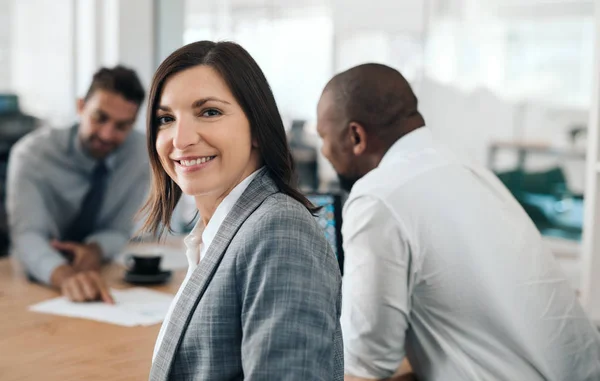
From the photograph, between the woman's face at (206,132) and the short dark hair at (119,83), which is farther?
the short dark hair at (119,83)

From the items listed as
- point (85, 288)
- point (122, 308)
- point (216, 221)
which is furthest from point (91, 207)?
point (216, 221)

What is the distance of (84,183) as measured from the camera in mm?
2748

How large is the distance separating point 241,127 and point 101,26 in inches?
110

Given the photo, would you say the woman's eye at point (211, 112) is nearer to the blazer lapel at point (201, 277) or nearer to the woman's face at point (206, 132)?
the woman's face at point (206, 132)

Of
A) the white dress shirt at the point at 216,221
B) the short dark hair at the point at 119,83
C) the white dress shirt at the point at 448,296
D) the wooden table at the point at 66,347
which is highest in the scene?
the short dark hair at the point at 119,83

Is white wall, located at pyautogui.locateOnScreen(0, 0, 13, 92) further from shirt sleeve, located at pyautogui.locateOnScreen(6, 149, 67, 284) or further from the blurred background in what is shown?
shirt sleeve, located at pyautogui.locateOnScreen(6, 149, 67, 284)

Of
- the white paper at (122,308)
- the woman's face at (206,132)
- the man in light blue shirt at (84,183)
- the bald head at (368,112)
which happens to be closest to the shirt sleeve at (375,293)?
the bald head at (368,112)

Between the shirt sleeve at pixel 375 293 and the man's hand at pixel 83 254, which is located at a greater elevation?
the shirt sleeve at pixel 375 293

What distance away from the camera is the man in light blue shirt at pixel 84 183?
8.01 feet

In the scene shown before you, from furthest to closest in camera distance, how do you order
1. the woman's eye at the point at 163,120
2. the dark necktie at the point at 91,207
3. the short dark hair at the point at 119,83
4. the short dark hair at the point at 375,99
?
the dark necktie at the point at 91,207 → the short dark hair at the point at 119,83 → the short dark hair at the point at 375,99 → the woman's eye at the point at 163,120

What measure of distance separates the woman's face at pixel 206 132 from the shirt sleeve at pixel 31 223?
1247 millimetres

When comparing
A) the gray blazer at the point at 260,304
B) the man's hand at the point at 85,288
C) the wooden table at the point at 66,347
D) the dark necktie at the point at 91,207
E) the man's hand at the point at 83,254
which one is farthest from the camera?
the dark necktie at the point at 91,207

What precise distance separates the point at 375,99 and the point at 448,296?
55 centimetres

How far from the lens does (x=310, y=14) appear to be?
436 cm
